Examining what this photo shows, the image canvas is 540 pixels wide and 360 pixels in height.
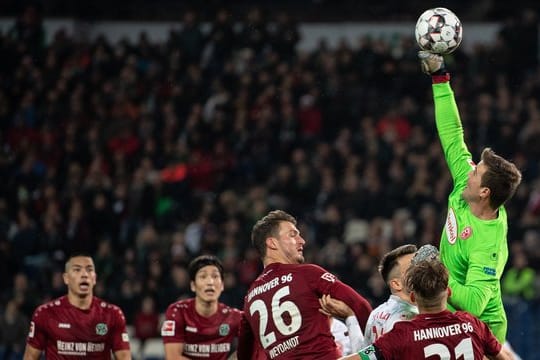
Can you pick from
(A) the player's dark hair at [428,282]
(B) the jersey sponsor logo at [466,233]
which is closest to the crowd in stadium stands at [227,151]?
(B) the jersey sponsor logo at [466,233]

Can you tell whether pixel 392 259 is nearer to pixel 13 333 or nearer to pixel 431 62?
pixel 431 62

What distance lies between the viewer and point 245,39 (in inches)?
824

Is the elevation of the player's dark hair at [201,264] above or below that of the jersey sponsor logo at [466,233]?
above

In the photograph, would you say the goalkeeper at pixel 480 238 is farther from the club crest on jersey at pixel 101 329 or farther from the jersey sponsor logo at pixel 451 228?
the club crest on jersey at pixel 101 329

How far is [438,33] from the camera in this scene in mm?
7832

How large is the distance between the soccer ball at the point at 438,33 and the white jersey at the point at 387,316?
1.77m

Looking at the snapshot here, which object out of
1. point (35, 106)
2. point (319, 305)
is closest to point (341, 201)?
point (35, 106)

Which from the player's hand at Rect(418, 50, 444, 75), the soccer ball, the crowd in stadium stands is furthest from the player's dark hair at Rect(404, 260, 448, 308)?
the crowd in stadium stands

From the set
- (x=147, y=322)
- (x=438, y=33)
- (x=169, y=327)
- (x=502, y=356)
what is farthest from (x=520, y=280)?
(x=502, y=356)

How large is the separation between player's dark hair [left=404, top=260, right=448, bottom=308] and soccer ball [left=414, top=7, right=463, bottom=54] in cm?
192

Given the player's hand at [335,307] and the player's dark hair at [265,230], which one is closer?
the player's hand at [335,307]

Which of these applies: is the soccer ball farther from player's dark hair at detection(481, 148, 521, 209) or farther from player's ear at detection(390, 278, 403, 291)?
player's ear at detection(390, 278, 403, 291)

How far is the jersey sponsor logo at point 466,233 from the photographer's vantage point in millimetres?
7230

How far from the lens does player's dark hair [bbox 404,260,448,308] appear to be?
6434 millimetres
